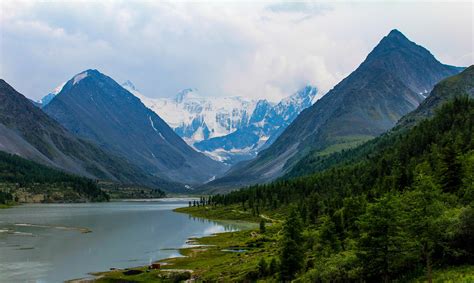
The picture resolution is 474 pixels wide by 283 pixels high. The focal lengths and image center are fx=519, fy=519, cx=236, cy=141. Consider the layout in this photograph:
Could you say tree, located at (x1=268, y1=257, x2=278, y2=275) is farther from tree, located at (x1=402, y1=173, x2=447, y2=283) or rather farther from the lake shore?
tree, located at (x1=402, y1=173, x2=447, y2=283)

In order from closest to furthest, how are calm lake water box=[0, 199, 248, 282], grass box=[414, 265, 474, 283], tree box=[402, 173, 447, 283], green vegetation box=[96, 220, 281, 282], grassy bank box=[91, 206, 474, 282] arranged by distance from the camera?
grass box=[414, 265, 474, 283]
tree box=[402, 173, 447, 283]
grassy bank box=[91, 206, 474, 282]
green vegetation box=[96, 220, 281, 282]
calm lake water box=[0, 199, 248, 282]

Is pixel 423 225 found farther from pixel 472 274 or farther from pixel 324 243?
pixel 324 243

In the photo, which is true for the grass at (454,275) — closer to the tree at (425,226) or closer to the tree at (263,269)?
the tree at (425,226)

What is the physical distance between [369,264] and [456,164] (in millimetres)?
51983

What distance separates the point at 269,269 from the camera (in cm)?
8525

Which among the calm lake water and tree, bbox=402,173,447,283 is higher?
tree, bbox=402,173,447,283

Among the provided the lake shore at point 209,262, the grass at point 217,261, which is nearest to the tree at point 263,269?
the grass at point 217,261

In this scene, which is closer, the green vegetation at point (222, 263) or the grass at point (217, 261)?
the green vegetation at point (222, 263)

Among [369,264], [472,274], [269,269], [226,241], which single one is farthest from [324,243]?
[226,241]

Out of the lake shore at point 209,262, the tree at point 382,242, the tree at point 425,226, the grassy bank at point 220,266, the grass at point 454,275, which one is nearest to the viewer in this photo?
the grass at point 454,275

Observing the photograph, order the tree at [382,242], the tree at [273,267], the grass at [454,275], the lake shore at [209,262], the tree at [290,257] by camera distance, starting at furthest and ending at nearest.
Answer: the lake shore at [209,262], the tree at [273,267], the tree at [290,257], the tree at [382,242], the grass at [454,275]

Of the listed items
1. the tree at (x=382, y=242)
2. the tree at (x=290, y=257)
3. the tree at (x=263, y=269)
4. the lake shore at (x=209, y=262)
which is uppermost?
the tree at (x=382, y=242)

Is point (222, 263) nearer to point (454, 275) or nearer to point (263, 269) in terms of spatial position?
point (263, 269)

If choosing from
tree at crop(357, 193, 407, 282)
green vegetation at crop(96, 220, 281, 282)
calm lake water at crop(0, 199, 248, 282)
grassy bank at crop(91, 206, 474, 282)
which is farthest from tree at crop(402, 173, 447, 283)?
calm lake water at crop(0, 199, 248, 282)
